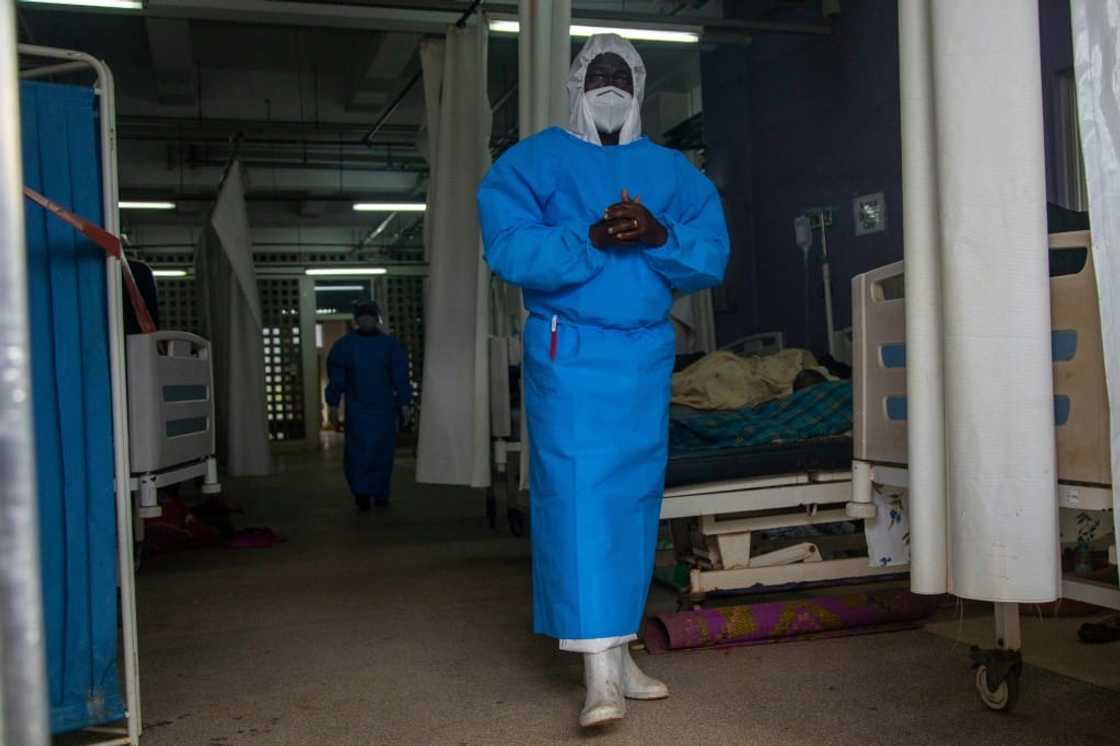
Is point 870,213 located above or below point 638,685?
above

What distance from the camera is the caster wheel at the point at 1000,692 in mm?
2572

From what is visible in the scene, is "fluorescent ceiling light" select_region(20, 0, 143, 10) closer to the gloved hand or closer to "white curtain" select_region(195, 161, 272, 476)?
"white curtain" select_region(195, 161, 272, 476)

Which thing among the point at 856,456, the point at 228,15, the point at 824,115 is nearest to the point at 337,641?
the point at 856,456

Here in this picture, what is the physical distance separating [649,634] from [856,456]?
93 centimetres

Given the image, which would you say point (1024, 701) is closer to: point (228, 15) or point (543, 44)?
point (543, 44)

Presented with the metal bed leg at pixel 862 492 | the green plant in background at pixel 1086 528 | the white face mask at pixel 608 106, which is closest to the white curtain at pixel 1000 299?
the green plant in background at pixel 1086 528

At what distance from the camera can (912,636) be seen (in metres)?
3.45

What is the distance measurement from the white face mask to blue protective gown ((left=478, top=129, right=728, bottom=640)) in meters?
0.07

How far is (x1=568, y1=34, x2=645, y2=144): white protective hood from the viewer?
9.59 feet

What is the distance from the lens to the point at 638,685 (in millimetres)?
2889

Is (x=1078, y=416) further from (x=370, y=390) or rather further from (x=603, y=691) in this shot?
(x=370, y=390)

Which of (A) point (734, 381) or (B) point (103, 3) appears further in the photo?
(B) point (103, 3)

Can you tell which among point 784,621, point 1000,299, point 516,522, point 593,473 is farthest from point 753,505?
point 516,522

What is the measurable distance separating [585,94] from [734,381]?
222 centimetres
